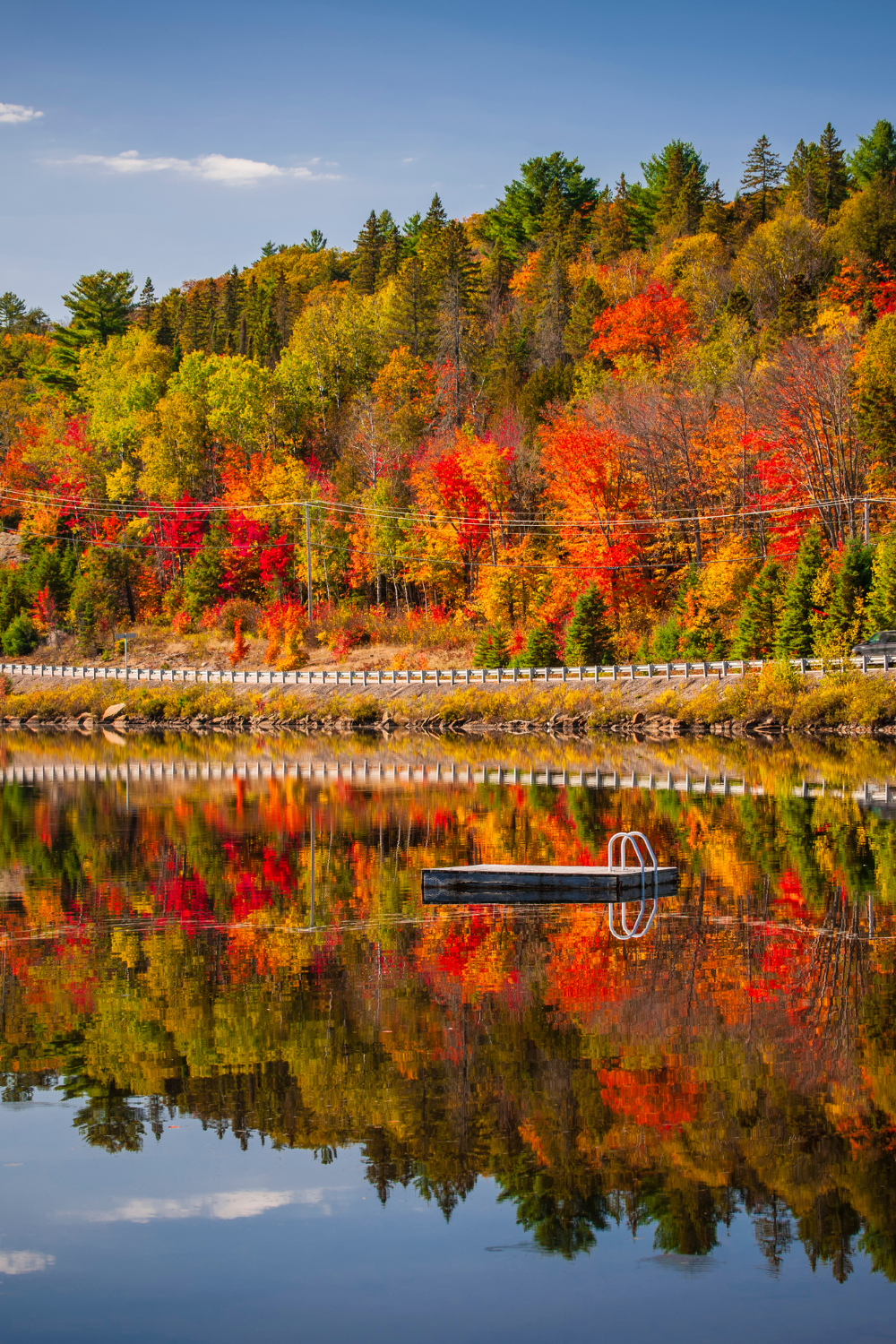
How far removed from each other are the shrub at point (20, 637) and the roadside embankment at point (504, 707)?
11.5 m

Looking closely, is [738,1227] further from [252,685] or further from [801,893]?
[252,685]

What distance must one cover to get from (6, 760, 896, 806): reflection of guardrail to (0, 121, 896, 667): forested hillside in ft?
64.8

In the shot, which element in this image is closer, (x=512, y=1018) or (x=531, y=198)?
(x=512, y=1018)

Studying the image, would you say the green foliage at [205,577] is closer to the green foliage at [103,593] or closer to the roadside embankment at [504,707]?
the green foliage at [103,593]

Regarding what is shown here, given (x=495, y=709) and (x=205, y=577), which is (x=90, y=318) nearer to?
(x=205, y=577)

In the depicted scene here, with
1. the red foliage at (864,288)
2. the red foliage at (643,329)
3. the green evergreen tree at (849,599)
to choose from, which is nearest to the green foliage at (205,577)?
the red foliage at (643,329)

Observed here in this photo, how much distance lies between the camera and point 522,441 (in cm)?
8512

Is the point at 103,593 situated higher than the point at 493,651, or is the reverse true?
the point at 103,593

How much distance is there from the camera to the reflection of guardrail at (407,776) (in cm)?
3494

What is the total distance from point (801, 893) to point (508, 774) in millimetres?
23298

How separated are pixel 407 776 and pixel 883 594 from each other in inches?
950

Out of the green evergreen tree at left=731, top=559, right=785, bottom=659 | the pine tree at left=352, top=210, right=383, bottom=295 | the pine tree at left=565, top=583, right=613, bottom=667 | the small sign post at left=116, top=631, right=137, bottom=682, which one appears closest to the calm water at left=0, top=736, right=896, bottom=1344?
the green evergreen tree at left=731, top=559, right=785, bottom=659

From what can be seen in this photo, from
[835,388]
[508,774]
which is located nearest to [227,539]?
[835,388]

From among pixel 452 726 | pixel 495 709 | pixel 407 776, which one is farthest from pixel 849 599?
pixel 407 776
